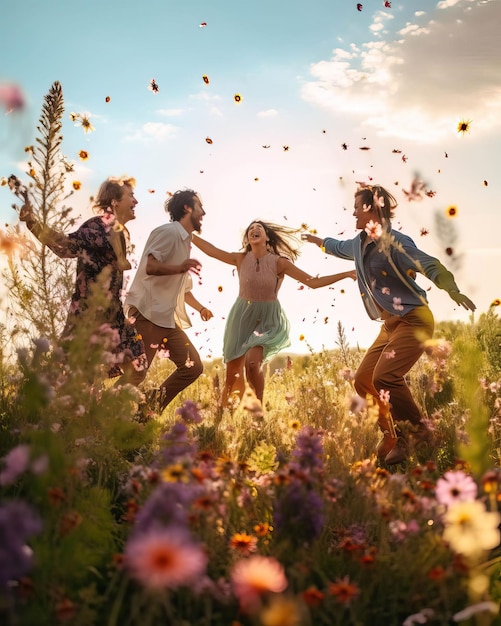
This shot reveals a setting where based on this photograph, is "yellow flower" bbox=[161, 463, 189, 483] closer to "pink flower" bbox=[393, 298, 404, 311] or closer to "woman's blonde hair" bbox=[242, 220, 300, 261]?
"pink flower" bbox=[393, 298, 404, 311]

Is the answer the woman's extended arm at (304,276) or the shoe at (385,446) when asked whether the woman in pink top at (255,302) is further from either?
the shoe at (385,446)

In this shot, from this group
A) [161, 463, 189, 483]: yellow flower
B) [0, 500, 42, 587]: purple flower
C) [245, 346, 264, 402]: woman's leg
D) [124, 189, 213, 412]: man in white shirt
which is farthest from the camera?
[245, 346, 264, 402]: woman's leg

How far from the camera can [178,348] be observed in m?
6.07

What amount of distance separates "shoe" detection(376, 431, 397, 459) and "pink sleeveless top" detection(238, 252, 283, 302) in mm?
2518

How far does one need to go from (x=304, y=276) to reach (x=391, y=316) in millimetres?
1902

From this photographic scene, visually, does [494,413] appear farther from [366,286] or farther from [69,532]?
[69,532]

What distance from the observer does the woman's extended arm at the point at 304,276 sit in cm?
698

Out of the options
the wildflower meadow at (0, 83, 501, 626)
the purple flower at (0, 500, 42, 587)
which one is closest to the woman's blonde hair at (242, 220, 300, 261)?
the wildflower meadow at (0, 83, 501, 626)

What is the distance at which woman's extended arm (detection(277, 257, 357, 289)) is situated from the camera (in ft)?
22.9

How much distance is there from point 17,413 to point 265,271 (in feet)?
12.3

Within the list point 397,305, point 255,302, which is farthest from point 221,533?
point 255,302

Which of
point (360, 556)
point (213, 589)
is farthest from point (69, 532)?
point (360, 556)

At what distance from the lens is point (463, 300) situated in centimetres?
423

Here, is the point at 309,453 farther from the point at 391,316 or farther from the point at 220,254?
the point at 220,254
